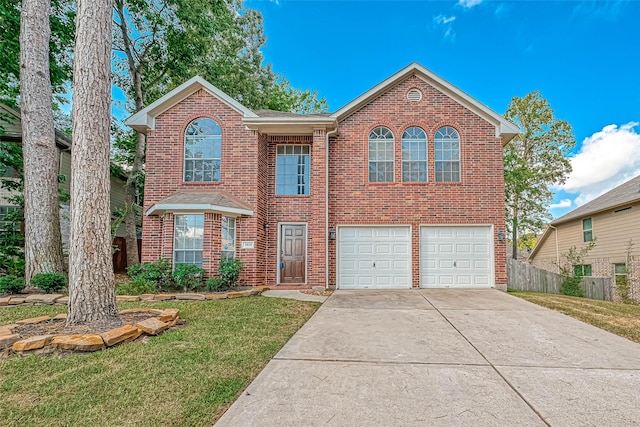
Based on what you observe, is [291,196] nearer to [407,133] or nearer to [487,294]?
[407,133]

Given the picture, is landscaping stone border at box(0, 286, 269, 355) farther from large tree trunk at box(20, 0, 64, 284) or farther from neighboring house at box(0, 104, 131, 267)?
neighboring house at box(0, 104, 131, 267)

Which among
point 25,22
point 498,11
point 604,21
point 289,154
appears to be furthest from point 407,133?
point 25,22

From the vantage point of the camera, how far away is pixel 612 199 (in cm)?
1373

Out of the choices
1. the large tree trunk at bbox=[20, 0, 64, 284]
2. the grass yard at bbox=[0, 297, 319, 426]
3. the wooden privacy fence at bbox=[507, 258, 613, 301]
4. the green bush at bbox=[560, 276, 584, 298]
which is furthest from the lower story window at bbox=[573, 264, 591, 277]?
the large tree trunk at bbox=[20, 0, 64, 284]

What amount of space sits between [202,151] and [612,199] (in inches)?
654

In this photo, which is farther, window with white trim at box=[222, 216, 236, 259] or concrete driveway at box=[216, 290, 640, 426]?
window with white trim at box=[222, 216, 236, 259]

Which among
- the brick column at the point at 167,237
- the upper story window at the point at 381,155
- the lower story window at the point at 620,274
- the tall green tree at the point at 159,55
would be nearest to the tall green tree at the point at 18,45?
the tall green tree at the point at 159,55

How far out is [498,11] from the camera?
1312 centimetres

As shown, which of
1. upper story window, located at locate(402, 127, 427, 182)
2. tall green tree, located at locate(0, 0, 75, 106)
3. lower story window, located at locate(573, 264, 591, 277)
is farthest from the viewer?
lower story window, located at locate(573, 264, 591, 277)

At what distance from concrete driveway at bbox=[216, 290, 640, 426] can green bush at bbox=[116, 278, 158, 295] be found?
5.15 m

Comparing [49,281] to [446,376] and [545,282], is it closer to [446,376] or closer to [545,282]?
[446,376]

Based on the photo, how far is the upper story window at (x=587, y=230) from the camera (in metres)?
14.8

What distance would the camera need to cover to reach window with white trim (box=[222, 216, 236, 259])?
368 inches

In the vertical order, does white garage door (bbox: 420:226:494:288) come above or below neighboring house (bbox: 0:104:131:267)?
below
